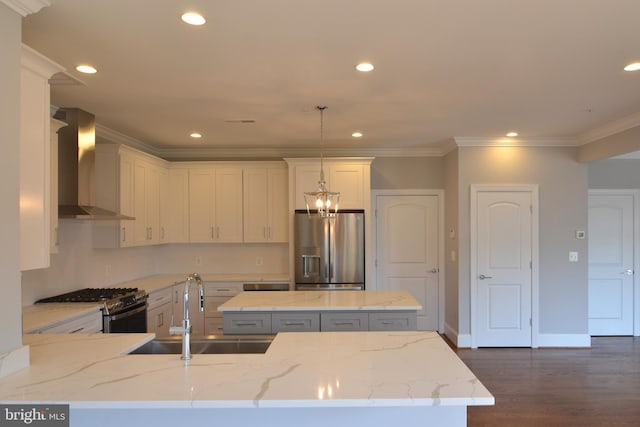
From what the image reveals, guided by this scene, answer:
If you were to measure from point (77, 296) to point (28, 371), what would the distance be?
7.50 ft

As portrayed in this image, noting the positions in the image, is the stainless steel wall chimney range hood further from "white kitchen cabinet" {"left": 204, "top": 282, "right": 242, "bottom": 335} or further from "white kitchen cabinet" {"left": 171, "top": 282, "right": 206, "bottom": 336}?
"white kitchen cabinet" {"left": 204, "top": 282, "right": 242, "bottom": 335}

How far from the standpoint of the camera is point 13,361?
1801 millimetres

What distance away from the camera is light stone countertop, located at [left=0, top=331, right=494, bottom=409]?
152cm

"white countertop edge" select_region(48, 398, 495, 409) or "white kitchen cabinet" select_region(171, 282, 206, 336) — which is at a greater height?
"white countertop edge" select_region(48, 398, 495, 409)

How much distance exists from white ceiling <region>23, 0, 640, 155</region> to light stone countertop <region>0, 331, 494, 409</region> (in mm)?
1684

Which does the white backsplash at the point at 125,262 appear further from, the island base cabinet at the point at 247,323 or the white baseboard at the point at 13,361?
the white baseboard at the point at 13,361

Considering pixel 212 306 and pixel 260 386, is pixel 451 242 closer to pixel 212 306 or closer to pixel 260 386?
pixel 212 306

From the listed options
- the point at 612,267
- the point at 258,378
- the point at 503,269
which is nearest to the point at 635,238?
the point at 612,267

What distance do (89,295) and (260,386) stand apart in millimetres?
3025

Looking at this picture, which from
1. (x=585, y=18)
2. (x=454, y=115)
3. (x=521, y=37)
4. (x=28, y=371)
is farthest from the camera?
(x=454, y=115)

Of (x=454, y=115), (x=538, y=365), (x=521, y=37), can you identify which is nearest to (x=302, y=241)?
(x=454, y=115)

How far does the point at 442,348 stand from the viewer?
7.12ft

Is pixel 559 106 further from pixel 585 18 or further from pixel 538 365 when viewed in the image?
pixel 538 365

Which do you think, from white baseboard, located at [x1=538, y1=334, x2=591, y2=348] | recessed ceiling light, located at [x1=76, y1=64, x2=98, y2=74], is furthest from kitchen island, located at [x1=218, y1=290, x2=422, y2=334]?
white baseboard, located at [x1=538, y1=334, x2=591, y2=348]
